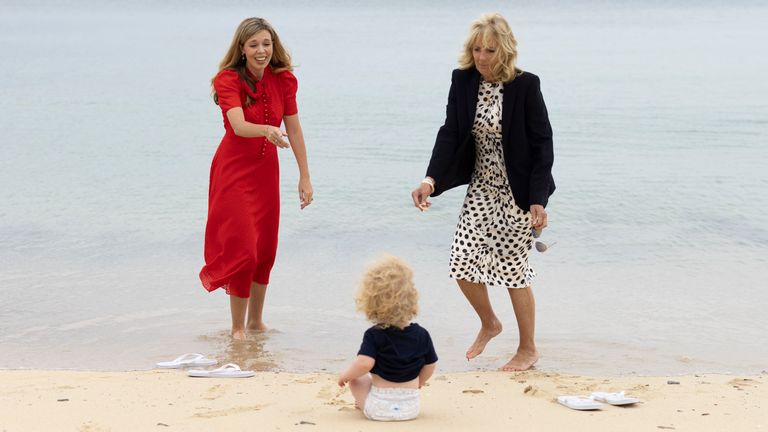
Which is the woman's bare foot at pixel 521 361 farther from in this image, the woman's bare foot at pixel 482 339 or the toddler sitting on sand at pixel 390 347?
the toddler sitting on sand at pixel 390 347

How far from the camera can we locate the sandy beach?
14.9 ft

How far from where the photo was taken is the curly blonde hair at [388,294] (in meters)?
4.46

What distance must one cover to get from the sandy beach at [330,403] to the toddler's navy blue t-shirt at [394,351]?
20cm

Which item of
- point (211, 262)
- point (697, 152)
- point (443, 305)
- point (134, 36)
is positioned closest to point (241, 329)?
point (211, 262)

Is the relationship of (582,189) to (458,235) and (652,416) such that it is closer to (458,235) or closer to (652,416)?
(458,235)

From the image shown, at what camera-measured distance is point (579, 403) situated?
4812mm

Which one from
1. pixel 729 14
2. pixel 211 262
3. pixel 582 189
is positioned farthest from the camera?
pixel 729 14

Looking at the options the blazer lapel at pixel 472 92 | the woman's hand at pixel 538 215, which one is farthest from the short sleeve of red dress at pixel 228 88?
the woman's hand at pixel 538 215

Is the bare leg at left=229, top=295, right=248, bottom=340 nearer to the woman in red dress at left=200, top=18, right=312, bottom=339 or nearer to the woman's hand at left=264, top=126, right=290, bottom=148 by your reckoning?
the woman in red dress at left=200, top=18, right=312, bottom=339

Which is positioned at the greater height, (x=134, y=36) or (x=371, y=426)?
(x=134, y=36)

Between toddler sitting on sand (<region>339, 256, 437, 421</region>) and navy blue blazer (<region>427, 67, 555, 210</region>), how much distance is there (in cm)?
124

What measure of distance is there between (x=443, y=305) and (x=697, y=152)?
7.84 m

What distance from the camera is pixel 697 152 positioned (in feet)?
47.2

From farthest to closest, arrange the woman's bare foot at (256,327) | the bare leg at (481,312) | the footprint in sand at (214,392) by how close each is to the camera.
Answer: the woman's bare foot at (256,327)
the bare leg at (481,312)
the footprint in sand at (214,392)
